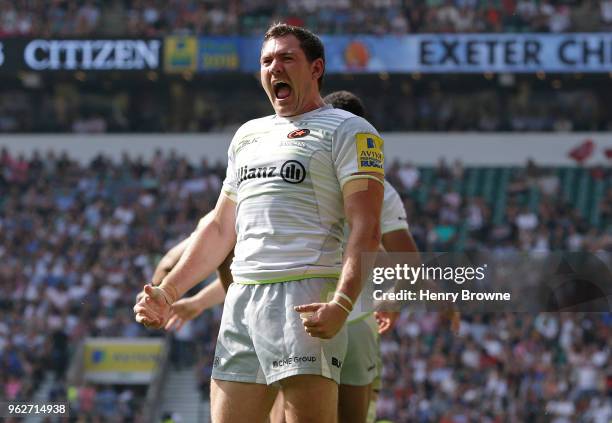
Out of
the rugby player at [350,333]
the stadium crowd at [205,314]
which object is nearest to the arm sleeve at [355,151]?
the rugby player at [350,333]

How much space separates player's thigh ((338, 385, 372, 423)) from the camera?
5828mm

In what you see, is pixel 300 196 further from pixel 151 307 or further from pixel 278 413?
pixel 278 413

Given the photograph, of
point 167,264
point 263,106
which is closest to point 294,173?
point 167,264

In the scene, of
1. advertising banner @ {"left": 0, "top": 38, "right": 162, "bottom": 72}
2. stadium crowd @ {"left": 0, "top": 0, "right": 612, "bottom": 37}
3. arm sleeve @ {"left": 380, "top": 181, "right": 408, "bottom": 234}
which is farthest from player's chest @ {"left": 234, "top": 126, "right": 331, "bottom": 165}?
advertising banner @ {"left": 0, "top": 38, "right": 162, "bottom": 72}

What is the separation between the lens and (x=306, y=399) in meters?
4.27

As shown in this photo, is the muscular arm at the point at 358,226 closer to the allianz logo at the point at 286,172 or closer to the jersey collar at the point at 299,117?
the allianz logo at the point at 286,172

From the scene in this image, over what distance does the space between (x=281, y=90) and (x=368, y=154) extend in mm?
461

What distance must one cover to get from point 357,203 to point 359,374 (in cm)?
181

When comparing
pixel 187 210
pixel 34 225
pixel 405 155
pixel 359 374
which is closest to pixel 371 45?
pixel 405 155

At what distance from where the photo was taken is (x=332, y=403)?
14.2 ft

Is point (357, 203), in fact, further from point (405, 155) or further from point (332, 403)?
point (405, 155)

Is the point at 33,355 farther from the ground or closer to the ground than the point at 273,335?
closer to the ground

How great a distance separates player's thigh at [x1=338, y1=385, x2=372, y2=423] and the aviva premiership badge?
177 centimetres

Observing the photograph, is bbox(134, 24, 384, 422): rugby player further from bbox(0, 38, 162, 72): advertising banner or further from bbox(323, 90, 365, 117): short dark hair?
bbox(0, 38, 162, 72): advertising banner
